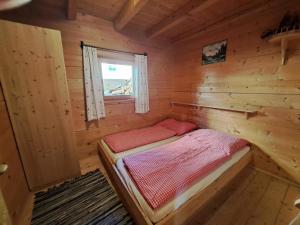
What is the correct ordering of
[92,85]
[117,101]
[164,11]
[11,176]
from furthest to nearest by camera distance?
[117,101] < [92,85] < [164,11] < [11,176]

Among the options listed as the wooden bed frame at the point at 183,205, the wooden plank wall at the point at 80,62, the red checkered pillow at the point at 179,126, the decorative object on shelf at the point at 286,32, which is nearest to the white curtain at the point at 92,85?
the wooden plank wall at the point at 80,62

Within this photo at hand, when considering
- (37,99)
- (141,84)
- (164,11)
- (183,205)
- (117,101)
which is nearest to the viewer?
(183,205)

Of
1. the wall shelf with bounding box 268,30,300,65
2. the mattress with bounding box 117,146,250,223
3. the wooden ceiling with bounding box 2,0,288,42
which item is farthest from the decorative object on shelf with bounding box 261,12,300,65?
the mattress with bounding box 117,146,250,223

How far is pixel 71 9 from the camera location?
1760 millimetres

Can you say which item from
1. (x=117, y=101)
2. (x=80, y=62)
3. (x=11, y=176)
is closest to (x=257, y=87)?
(x=117, y=101)

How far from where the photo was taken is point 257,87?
1922 mm

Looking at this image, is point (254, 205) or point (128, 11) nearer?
point (254, 205)

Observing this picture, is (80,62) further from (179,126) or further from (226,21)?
(226,21)

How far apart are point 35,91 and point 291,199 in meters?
3.17

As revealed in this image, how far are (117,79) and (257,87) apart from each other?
227 cm

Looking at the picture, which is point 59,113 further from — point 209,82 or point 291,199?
point 291,199

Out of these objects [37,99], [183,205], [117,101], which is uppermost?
[37,99]

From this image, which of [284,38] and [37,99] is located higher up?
[284,38]

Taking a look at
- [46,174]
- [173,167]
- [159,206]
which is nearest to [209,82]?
[173,167]
